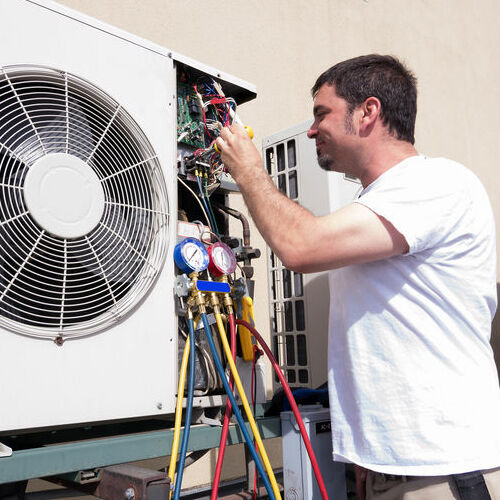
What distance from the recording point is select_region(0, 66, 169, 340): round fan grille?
3.04 ft

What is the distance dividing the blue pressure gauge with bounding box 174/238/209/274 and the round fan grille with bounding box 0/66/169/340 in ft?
0.11

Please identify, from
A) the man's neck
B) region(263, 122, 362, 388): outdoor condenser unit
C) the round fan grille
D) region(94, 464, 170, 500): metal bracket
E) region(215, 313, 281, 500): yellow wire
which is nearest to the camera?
region(94, 464, 170, 500): metal bracket

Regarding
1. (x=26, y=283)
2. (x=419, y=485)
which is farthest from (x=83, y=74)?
(x=419, y=485)

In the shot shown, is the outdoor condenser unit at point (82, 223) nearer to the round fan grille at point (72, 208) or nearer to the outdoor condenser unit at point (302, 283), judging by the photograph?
the round fan grille at point (72, 208)

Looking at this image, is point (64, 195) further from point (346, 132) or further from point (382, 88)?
point (382, 88)

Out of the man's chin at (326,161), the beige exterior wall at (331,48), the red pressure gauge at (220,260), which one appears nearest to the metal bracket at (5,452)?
the red pressure gauge at (220,260)

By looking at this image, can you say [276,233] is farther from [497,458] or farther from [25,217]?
[497,458]

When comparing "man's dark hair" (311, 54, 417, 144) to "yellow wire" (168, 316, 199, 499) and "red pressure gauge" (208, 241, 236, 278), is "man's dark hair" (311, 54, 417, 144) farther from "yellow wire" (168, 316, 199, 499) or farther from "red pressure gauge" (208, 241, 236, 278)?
"yellow wire" (168, 316, 199, 499)

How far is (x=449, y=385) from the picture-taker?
0.96 metres

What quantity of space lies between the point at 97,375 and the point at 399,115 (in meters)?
0.80

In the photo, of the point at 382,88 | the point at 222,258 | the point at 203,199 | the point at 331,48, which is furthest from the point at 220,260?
the point at 331,48

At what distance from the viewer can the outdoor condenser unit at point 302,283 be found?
1.51m

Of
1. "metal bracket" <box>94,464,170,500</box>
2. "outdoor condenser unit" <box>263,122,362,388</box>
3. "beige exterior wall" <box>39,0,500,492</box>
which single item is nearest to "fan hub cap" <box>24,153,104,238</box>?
"metal bracket" <box>94,464,170,500</box>

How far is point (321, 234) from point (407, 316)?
215mm
